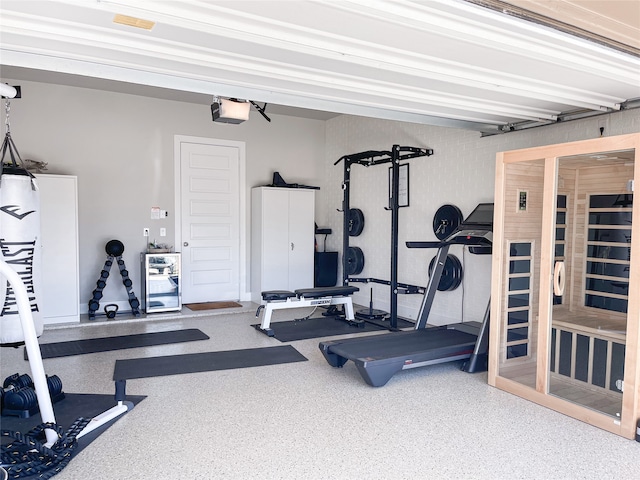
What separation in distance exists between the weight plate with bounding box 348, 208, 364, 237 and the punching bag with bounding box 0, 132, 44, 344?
5026 mm

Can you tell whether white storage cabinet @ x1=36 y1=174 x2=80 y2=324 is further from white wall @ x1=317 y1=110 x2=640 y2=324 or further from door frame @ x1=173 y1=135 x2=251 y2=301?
white wall @ x1=317 y1=110 x2=640 y2=324

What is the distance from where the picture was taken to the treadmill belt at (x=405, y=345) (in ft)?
14.3

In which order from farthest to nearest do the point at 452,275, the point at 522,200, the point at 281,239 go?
the point at 281,239
the point at 452,275
the point at 522,200

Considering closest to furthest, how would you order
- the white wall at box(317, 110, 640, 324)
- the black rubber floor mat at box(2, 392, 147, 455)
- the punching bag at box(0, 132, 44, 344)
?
the black rubber floor mat at box(2, 392, 147, 455) < the punching bag at box(0, 132, 44, 344) < the white wall at box(317, 110, 640, 324)

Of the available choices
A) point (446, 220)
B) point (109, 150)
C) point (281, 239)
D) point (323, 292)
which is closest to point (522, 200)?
point (446, 220)

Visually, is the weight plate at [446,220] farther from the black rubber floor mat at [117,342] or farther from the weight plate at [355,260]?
the black rubber floor mat at [117,342]

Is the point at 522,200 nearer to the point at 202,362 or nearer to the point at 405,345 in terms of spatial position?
the point at 405,345

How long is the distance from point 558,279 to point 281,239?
499 cm

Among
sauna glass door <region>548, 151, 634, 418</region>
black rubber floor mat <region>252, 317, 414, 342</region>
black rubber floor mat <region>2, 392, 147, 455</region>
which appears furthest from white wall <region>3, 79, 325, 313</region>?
sauna glass door <region>548, 151, 634, 418</region>

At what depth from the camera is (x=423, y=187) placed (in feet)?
21.7

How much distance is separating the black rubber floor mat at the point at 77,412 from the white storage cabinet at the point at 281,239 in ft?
13.6

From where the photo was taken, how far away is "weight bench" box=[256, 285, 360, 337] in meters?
6.05

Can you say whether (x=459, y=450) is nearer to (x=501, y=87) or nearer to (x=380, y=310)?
(x=501, y=87)

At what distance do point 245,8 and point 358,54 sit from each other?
2.93 ft
